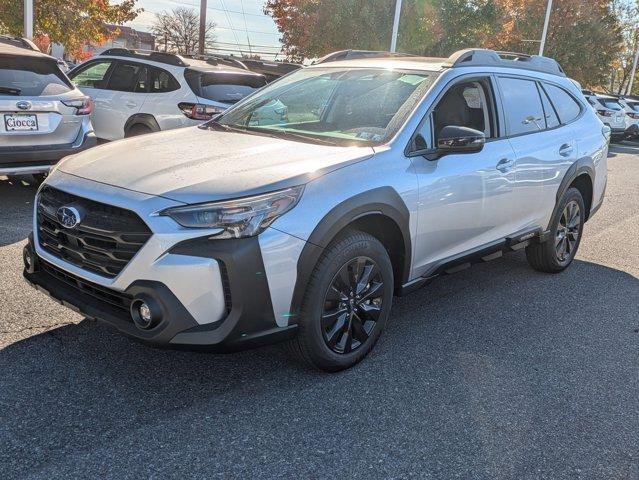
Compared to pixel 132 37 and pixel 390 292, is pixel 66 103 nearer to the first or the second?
pixel 390 292

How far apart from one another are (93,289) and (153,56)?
21.8ft

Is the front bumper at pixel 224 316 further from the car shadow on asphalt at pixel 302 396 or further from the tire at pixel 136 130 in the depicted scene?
the tire at pixel 136 130

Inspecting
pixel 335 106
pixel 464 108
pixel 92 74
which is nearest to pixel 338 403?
pixel 335 106

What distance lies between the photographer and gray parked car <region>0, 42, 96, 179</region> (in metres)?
6.25

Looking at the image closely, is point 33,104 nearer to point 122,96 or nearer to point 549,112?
point 122,96

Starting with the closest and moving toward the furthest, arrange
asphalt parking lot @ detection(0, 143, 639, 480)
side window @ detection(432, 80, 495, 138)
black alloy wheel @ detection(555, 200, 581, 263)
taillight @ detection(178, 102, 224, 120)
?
asphalt parking lot @ detection(0, 143, 639, 480), side window @ detection(432, 80, 495, 138), black alloy wheel @ detection(555, 200, 581, 263), taillight @ detection(178, 102, 224, 120)

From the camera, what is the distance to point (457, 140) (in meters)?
3.85

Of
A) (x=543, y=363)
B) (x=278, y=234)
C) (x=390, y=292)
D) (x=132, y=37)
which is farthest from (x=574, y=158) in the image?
(x=132, y=37)

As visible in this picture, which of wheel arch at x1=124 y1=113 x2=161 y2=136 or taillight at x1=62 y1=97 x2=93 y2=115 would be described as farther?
wheel arch at x1=124 y1=113 x2=161 y2=136

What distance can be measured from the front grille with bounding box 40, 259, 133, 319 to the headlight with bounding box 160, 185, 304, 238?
47 cm

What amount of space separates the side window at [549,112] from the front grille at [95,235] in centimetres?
371

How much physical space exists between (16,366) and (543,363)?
3038 millimetres

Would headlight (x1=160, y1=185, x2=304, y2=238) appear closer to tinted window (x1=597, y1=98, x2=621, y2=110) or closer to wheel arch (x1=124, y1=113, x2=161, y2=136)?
wheel arch (x1=124, y1=113, x2=161, y2=136)

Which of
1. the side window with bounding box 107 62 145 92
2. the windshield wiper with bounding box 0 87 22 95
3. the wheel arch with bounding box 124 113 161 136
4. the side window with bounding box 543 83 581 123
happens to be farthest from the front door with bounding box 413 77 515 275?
the side window with bounding box 107 62 145 92
